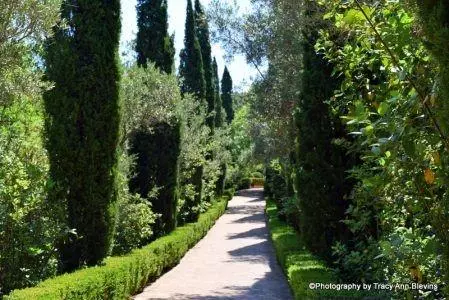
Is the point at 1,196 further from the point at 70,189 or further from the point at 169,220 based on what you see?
the point at 169,220

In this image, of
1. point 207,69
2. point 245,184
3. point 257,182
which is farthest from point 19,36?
point 257,182

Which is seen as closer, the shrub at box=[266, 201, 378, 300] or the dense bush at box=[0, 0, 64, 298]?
the dense bush at box=[0, 0, 64, 298]

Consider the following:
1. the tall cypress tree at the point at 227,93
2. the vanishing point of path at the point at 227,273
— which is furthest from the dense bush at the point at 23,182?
the tall cypress tree at the point at 227,93

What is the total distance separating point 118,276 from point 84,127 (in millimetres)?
2536

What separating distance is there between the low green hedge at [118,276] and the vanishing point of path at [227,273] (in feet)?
1.18

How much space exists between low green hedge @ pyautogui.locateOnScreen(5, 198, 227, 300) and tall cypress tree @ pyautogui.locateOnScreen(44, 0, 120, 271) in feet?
2.00

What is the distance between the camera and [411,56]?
125 inches

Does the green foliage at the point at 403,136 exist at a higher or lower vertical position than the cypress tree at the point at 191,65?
lower

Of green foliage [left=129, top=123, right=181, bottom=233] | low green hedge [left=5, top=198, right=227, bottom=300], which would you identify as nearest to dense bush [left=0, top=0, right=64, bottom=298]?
low green hedge [left=5, top=198, right=227, bottom=300]

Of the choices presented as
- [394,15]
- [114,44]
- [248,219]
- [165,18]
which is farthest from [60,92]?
[248,219]

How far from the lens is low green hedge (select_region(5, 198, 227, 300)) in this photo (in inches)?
223

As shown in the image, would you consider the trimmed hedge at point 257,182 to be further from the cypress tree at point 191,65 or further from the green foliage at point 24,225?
the green foliage at point 24,225

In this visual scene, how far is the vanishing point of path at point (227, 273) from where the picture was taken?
9.72m

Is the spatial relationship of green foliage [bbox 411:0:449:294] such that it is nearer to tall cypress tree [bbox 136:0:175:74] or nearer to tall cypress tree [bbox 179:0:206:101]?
tall cypress tree [bbox 136:0:175:74]
